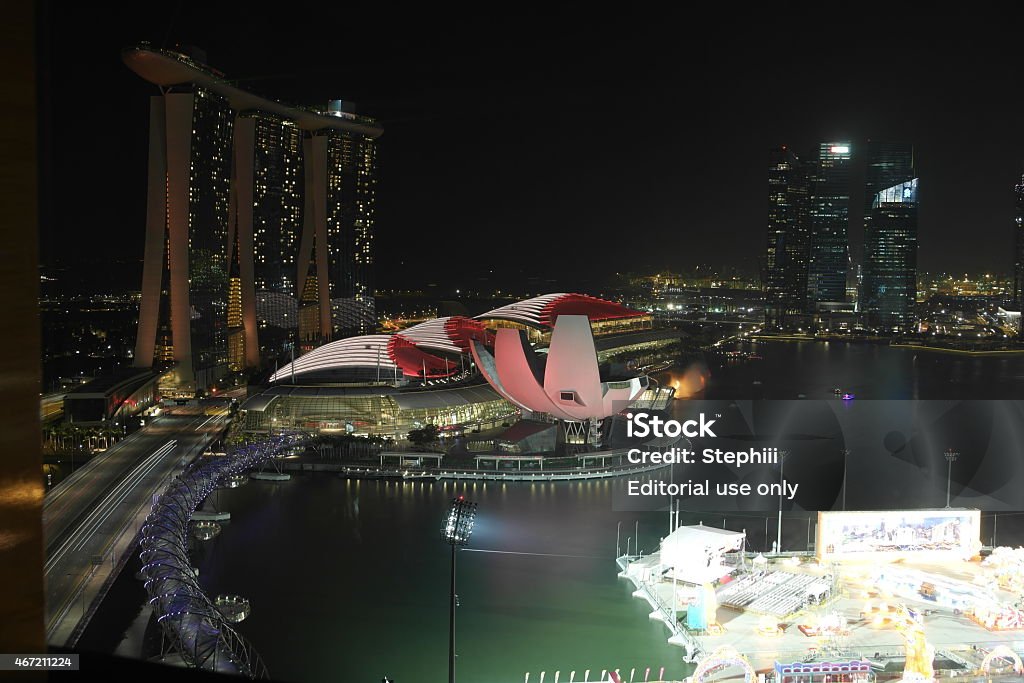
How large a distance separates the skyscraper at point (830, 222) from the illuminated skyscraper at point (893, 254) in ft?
6.98

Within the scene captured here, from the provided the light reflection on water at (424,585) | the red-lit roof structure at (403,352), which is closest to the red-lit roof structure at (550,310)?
the red-lit roof structure at (403,352)

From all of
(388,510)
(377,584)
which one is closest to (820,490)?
(388,510)

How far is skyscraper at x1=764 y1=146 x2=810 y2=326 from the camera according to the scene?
16516mm

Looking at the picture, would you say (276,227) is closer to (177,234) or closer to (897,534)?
(177,234)

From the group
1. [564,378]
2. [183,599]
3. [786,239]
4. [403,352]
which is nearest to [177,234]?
[403,352]

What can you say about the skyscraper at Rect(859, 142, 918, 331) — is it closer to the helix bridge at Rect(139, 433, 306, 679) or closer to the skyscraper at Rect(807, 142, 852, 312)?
the skyscraper at Rect(807, 142, 852, 312)

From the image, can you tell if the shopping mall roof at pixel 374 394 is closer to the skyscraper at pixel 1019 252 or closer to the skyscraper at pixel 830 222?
the skyscraper at pixel 1019 252

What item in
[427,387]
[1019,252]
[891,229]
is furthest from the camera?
[891,229]

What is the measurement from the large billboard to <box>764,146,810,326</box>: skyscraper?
10139 millimetres

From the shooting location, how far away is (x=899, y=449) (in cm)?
1098

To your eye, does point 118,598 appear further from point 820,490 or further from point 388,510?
point 820,490

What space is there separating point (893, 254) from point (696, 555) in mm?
8947

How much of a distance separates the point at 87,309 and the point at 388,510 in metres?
5.14

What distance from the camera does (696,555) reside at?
595cm
